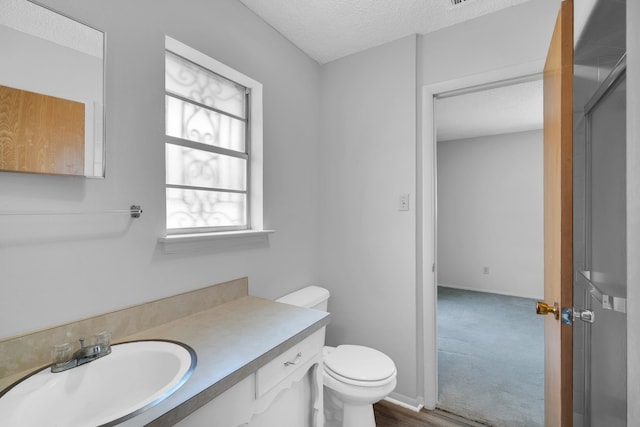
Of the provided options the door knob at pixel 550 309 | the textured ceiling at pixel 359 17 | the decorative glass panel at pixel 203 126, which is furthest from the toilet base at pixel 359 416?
the textured ceiling at pixel 359 17

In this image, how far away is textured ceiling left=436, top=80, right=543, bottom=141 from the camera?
9.92 ft

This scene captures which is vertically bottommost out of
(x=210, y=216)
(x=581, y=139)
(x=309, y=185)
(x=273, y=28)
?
(x=210, y=216)

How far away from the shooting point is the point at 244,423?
964mm

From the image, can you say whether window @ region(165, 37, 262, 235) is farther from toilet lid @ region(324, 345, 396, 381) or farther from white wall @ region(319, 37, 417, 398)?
toilet lid @ region(324, 345, 396, 381)

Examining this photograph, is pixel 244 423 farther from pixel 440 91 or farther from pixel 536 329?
pixel 536 329

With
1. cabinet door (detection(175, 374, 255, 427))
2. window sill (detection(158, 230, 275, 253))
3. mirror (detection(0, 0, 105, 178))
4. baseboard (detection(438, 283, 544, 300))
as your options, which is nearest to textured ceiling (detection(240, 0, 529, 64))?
mirror (detection(0, 0, 105, 178))

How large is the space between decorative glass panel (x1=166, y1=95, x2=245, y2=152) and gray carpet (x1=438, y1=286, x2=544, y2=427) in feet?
6.88

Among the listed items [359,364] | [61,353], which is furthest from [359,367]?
[61,353]

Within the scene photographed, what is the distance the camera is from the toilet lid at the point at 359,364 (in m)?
1.56

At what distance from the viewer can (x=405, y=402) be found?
1.99 m

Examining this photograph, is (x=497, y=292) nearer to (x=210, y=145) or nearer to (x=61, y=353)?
(x=210, y=145)

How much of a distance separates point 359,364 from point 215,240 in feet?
3.29

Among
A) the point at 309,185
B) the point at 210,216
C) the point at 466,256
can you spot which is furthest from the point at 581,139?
the point at 466,256

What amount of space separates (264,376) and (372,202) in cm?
137
